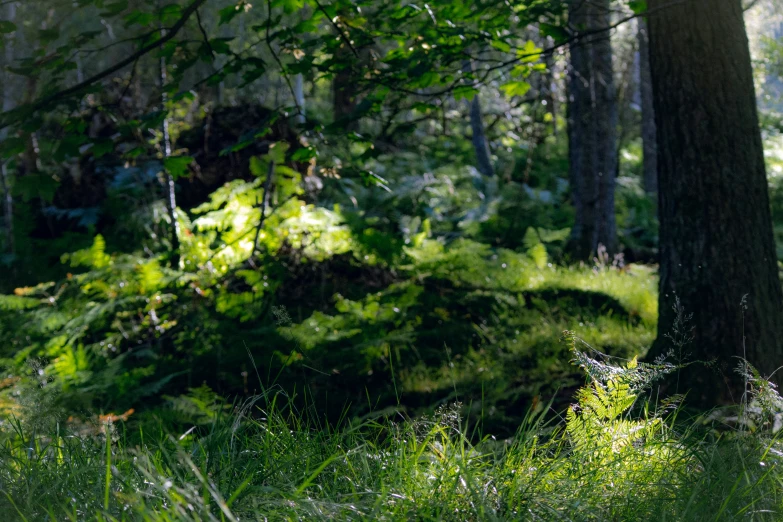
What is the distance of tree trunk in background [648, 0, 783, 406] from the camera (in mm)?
4824

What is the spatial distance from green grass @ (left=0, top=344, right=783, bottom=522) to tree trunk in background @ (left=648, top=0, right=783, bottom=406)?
6.83ft

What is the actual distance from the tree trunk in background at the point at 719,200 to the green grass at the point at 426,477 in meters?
2.08

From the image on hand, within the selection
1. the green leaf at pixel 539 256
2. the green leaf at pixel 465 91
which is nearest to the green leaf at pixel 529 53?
the green leaf at pixel 465 91

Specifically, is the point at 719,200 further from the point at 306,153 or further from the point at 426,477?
the point at 426,477

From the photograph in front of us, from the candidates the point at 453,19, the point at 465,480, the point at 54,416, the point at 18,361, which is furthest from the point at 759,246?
the point at 18,361

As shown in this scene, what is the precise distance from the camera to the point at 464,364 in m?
6.43

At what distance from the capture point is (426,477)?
8.33ft

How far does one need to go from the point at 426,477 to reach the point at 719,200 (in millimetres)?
3304

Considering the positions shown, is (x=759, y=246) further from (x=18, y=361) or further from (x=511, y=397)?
(x=18, y=361)

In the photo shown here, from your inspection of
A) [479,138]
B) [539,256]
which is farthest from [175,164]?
[479,138]

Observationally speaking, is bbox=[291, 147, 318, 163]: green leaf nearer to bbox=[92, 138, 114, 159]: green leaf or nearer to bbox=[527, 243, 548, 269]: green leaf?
bbox=[92, 138, 114, 159]: green leaf

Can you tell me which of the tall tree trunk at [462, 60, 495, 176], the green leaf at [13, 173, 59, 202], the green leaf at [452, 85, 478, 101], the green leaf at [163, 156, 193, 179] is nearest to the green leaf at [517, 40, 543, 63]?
the green leaf at [452, 85, 478, 101]

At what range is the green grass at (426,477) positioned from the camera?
7.18 ft

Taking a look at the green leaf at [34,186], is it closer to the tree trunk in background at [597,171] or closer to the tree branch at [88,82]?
the tree branch at [88,82]
